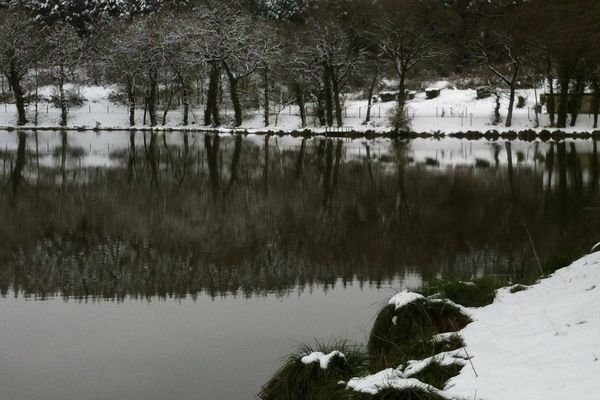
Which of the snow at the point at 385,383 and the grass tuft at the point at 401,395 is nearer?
the grass tuft at the point at 401,395

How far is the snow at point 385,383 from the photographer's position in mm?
6711

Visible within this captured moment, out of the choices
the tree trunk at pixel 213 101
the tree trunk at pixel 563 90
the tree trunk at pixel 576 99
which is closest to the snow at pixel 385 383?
the tree trunk at pixel 563 90

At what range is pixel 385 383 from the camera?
6.90 m

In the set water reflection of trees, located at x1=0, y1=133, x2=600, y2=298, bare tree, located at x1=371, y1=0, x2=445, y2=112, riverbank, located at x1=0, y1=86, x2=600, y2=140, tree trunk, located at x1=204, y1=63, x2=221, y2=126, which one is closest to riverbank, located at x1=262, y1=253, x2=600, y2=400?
water reflection of trees, located at x1=0, y1=133, x2=600, y2=298

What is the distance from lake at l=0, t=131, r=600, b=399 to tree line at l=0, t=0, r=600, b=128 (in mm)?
30085

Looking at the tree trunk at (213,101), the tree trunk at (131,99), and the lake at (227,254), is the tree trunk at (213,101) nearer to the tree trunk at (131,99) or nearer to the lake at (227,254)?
the tree trunk at (131,99)

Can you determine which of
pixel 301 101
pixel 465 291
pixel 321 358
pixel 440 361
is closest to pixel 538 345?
pixel 440 361

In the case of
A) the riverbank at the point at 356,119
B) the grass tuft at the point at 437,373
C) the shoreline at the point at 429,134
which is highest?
the riverbank at the point at 356,119

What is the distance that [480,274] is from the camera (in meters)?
13.3

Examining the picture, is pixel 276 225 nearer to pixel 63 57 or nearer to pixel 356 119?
pixel 356 119

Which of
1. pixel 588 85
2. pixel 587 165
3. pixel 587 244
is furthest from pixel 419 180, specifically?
pixel 588 85

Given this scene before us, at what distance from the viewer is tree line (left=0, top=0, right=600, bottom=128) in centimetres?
6100

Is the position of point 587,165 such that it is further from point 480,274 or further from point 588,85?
point 588,85

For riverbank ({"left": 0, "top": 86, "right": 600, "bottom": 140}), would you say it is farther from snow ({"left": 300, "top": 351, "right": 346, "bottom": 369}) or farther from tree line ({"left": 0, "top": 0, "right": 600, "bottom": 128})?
snow ({"left": 300, "top": 351, "right": 346, "bottom": 369})
